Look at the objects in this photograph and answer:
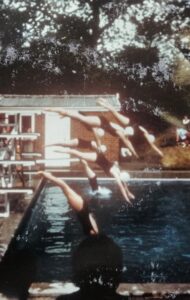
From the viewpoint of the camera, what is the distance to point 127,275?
6086 millimetres

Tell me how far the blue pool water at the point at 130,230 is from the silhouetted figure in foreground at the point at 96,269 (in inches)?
6.2

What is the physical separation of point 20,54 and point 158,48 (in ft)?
23.5

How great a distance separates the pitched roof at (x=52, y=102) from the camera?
15.4 meters

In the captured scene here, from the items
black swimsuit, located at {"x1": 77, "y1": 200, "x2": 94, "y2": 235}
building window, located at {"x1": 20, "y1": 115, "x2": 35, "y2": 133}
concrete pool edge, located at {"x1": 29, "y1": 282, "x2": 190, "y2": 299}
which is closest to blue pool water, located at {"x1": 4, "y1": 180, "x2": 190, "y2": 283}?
black swimsuit, located at {"x1": 77, "y1": 200, "x2": 94, "y2": 235}

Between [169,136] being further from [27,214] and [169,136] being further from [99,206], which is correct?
[27,214]

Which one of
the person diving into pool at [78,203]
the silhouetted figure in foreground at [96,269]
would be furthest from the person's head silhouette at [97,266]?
the person diving into pool at [78,203]

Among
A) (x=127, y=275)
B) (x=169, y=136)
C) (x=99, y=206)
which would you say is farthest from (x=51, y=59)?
(x=127, y=275)

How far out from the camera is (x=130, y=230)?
29.1 feet

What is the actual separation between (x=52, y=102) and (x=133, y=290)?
494 inches

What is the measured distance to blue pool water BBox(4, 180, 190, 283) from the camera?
639 centimetres

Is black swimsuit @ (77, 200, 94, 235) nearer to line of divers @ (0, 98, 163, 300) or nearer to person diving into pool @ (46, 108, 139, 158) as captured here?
line of divers @ (0, 98, 163, 300)

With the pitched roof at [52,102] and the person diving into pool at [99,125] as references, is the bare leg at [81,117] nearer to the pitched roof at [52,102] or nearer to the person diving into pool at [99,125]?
the person diving into pool at [99,125]

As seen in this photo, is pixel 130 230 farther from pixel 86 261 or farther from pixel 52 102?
pixel 52 102

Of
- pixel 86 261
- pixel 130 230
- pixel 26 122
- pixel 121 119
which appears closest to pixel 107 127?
pixel 121 119
